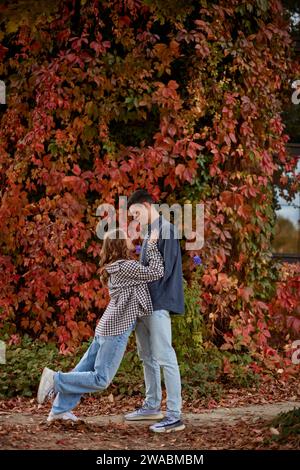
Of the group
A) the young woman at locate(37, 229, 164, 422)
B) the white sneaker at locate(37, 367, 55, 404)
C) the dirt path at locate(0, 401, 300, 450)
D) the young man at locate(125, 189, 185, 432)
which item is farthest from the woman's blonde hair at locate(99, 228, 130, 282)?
the dirt path at locate(0, 401, 300, 450)

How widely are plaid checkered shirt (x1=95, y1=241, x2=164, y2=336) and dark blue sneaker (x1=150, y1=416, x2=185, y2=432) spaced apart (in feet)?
2.49

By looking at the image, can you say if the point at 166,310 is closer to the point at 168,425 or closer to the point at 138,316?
the point at 138,316

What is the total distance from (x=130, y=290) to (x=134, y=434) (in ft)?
3.62

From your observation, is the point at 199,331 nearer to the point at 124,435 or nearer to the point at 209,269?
the point at 209,269

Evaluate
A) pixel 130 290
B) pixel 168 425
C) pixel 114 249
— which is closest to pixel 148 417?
pixel 168 425

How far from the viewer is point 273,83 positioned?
8.55 m

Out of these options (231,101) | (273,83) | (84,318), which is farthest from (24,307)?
(273,83)

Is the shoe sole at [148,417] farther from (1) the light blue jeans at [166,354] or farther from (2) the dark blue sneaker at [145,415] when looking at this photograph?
(1) the light blue jeans at [166,354]

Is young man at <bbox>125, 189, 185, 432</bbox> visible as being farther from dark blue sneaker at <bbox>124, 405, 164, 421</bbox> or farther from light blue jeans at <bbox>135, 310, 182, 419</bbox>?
dark blue sneaker at <bbox>124, 405, 164, 421</bbox>

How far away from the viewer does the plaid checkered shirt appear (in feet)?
18.8

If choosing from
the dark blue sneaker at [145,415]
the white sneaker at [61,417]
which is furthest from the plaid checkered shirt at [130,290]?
the dark blue sneaker at [145,415]

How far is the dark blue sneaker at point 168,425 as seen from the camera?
18.7ft

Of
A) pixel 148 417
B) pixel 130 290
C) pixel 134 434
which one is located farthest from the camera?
pixel 148 417

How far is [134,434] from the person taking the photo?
18.7 ft
